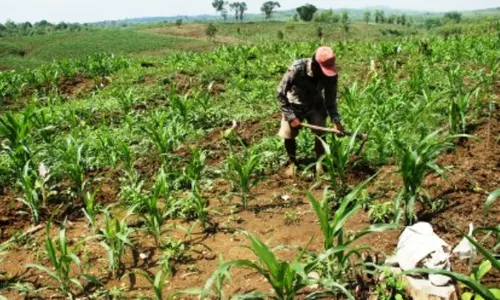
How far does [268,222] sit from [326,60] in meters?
1.47

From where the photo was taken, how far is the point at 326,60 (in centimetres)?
391

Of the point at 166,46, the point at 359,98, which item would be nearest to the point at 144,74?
the point at 359,98

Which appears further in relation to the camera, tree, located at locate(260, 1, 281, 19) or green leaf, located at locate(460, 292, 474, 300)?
tree, located at locate(260, 1, 281, 19)

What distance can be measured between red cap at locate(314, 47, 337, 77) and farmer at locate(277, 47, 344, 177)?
0.28 feet

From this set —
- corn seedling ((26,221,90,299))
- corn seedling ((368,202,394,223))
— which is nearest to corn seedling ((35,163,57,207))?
corn seedling ((26,221,90,299))

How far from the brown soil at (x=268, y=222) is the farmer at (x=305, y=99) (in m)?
0.46

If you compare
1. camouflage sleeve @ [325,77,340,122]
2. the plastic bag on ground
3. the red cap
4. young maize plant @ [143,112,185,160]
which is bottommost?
the plastic bag on ground

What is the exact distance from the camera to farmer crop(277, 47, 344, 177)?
4293mm

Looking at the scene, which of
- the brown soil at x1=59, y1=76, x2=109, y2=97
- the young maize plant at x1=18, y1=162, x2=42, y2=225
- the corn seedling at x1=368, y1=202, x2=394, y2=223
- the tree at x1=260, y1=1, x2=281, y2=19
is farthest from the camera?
the tree at x1=260, y1=1, x2=281, y2=19

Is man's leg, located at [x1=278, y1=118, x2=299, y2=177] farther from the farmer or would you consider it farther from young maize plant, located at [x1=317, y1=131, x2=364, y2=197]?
young maize plant, located at [x1=317, y1=131, x2=364, y2=197]

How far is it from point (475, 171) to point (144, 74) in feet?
25.4

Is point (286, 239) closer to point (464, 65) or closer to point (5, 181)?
point (5, 181)

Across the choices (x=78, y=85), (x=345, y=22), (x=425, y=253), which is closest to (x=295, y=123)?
(x=425, y=253)

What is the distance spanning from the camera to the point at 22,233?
12.6 feet
